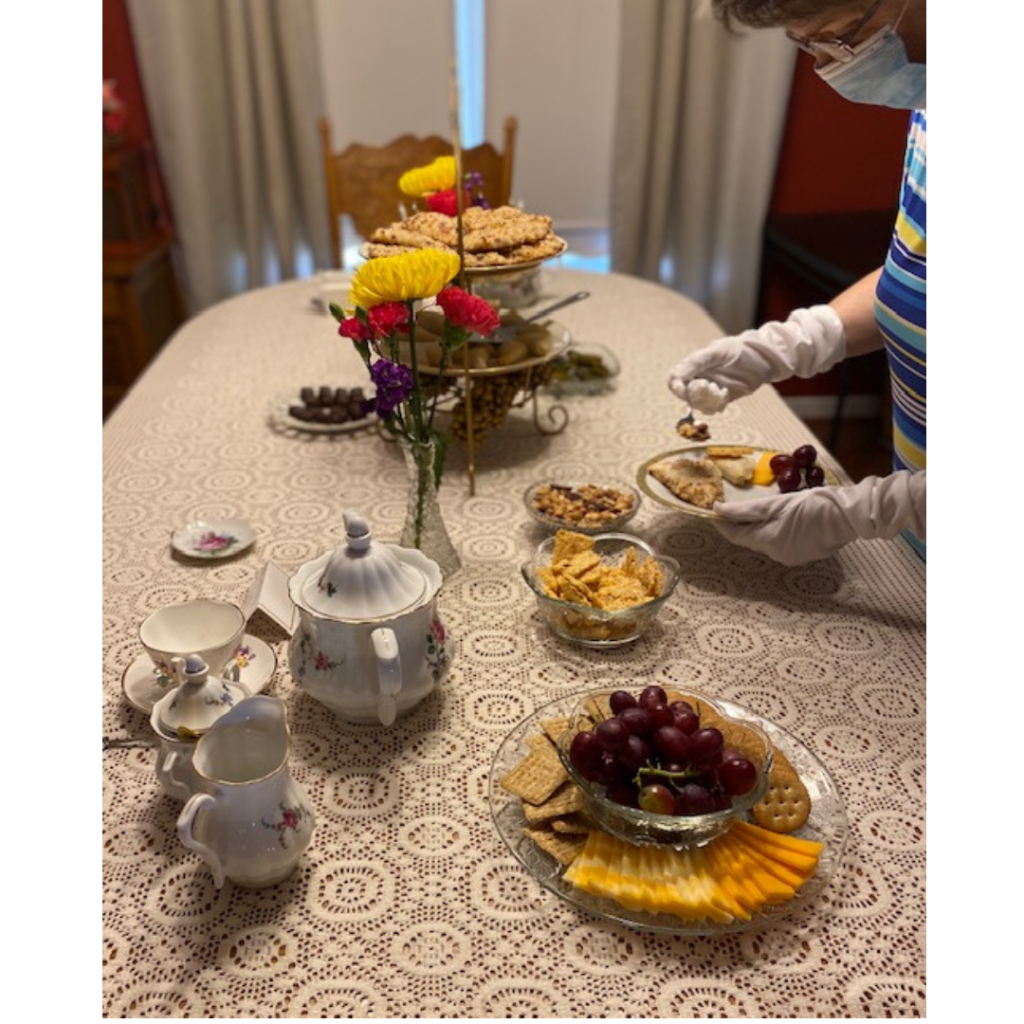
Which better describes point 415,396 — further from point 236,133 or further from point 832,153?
point 832,153

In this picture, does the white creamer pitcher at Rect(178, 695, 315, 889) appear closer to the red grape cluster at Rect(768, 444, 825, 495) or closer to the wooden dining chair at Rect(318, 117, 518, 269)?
the red grape cluster at Rect(768, 444, 825, 495)

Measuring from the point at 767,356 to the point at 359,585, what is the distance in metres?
0.77

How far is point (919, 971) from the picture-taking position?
2.27 ft

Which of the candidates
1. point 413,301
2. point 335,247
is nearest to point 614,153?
point 335,247

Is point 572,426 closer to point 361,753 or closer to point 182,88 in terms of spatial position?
point 361,753

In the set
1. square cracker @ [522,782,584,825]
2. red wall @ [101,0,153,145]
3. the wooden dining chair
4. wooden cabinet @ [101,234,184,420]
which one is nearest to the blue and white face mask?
square cracker @ [522,782,584,825]

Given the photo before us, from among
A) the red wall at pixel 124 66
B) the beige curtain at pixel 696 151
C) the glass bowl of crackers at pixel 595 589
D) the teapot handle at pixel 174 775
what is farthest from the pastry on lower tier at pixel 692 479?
the red wall at pixel 124 66

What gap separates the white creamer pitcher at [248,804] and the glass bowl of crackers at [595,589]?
372 mm

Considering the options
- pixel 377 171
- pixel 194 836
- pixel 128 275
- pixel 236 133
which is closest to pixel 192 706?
pixel 194 836

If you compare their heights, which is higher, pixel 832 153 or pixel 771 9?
pixel 771 9

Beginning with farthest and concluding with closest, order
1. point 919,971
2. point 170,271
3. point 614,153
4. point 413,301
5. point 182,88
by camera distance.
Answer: point 170,271 → point 614,153 → point 182,88 → point 413,301 → point 919,971

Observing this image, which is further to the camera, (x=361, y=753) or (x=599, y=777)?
(x=361, y=753)

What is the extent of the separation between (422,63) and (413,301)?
2198mm

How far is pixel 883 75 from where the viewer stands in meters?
1.00
